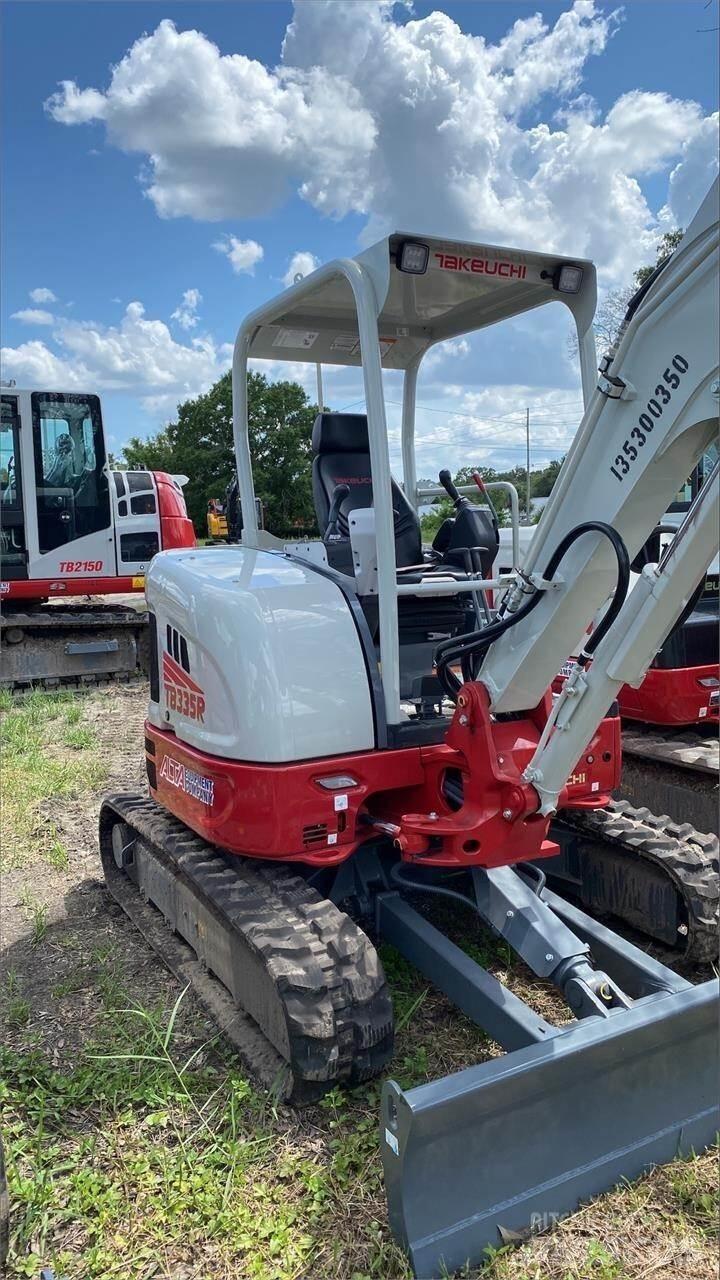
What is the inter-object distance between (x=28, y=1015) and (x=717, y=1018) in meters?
2.51

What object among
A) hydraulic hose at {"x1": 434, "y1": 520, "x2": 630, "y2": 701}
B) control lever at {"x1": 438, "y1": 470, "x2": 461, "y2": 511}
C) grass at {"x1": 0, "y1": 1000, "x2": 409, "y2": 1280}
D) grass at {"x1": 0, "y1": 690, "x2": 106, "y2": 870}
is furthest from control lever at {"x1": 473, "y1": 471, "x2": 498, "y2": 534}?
grass at {"x1": 0, "y1": 690, "x2": 106, "y2": 870}

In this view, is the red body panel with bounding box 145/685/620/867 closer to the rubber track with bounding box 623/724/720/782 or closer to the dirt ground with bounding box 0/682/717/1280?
the dirt ground with bounding box 0/682/717/1280

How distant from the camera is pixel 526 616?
290 cm

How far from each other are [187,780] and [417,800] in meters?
0.89

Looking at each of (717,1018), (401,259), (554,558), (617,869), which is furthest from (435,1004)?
(401,259)

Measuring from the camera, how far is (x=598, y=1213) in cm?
250

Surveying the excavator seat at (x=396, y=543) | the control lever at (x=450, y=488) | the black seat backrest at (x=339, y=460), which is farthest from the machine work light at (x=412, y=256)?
the black seat backrest at (x=339, y=460)

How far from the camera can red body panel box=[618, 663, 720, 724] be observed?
5230 millimetres

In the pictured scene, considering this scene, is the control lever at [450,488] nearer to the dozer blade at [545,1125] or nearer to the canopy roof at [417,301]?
the canopy roof at [417,301]

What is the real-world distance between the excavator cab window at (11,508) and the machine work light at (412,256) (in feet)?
26.2

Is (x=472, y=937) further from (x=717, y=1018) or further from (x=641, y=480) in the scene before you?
(x=641, y=480)

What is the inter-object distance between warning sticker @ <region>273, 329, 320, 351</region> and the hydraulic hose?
1.57m

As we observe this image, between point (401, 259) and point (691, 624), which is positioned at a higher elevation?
point (401, 259)

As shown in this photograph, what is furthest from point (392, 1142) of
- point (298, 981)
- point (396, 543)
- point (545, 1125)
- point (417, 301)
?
point (417, 301)
